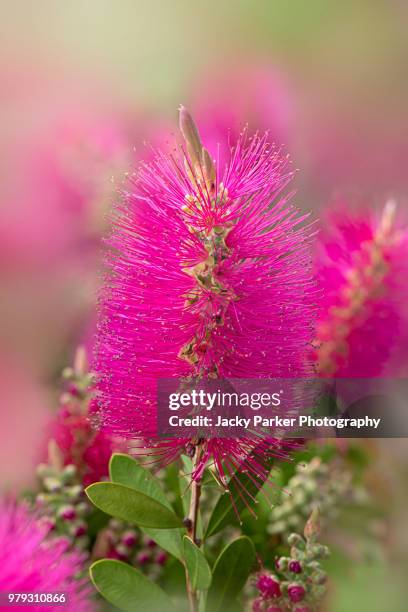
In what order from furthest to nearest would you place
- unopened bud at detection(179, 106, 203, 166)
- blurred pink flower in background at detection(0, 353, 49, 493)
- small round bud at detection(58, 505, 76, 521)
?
1. blurred pink flower in background at detection(0, 353, 49, 493)
2. small round bud at detection(58, 505, 76, 521)
3. unopened bud at detection(179, 106, 203, 166)

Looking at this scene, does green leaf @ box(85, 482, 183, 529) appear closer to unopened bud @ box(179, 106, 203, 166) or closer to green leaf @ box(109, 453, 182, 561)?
green leaf @ box(109, 453, 182, 561)

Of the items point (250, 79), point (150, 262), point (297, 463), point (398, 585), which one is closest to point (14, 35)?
point (250, 79)

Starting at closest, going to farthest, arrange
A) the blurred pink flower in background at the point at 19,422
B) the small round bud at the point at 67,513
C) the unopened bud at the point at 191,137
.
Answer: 1. the unopened bud at the point at 191,137
2. the small round bud at the point at 67,513
3. the blurred pink flower in background at the point at 19,422

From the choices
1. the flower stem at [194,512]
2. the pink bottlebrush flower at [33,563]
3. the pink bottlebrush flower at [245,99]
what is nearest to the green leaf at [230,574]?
the flower stem at [194,512]

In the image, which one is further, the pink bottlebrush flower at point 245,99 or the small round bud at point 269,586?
the pink bottlebrush flower at point 245,99

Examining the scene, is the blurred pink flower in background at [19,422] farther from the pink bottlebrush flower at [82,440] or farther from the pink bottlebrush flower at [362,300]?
the pink bottlebrush flower at [362,300]

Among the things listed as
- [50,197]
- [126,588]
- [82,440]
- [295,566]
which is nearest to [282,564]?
[295,566]

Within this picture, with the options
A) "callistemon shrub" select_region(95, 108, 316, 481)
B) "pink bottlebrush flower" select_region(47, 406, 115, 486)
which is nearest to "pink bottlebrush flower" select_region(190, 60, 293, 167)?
"callistemon shrub" select_region(95, 108, 316, 481)
